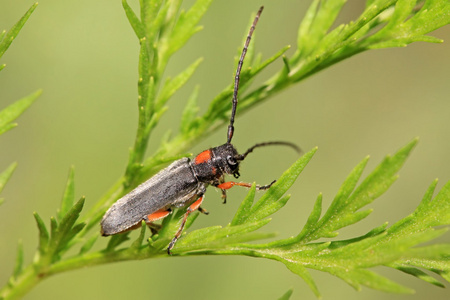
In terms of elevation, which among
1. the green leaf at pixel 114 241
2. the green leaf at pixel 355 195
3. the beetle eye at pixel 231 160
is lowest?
the green leaf at pixel 114 241

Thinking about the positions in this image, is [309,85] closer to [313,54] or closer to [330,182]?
[330,182]

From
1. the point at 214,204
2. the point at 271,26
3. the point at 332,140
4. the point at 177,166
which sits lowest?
the point at 214,204

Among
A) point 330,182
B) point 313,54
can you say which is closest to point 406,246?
point 313,54

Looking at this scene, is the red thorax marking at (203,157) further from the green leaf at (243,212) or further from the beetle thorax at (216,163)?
the green leaf at (243,212)

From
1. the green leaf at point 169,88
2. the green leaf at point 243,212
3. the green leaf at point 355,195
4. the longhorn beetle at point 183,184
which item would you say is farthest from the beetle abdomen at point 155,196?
the green leaf at point 355,195

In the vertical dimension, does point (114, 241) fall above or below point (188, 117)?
below

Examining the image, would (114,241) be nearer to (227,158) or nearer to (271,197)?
(271,197)

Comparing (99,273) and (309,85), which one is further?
(309,85)

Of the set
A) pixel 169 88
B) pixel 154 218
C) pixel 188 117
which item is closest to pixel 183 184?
pixel 154 218

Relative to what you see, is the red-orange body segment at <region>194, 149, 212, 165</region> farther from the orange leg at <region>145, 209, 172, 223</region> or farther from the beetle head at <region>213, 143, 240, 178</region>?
the orange leg at <region>145, 209, 172, 223</region>
